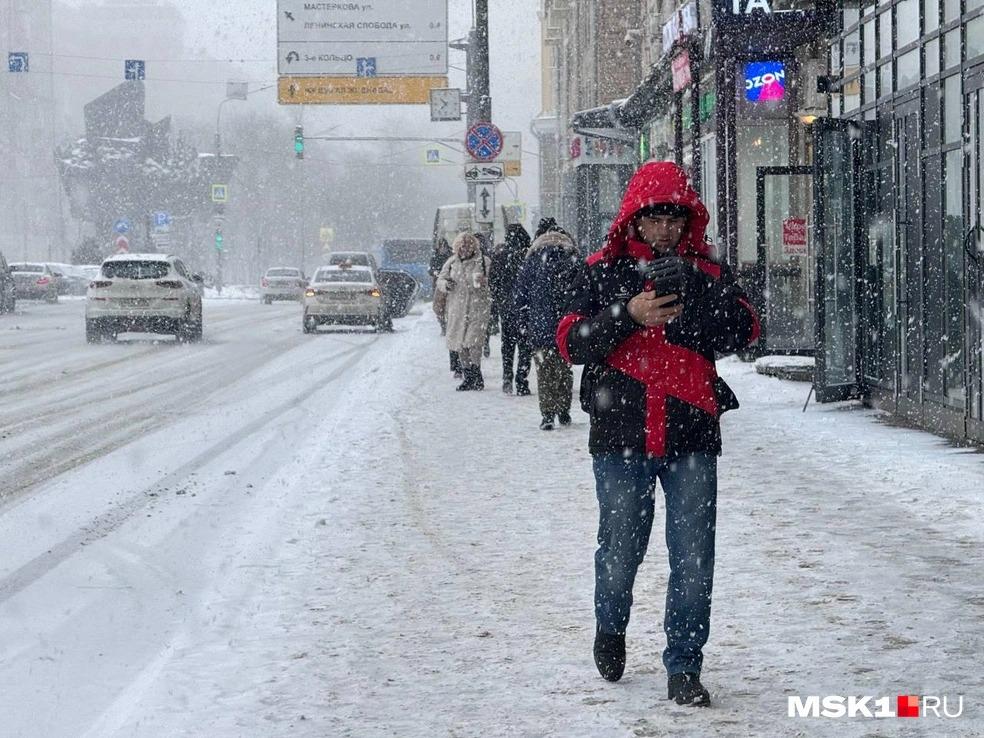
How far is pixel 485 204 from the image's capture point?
2330 centimetres

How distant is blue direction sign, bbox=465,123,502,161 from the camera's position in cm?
2383

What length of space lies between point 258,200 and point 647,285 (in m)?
118

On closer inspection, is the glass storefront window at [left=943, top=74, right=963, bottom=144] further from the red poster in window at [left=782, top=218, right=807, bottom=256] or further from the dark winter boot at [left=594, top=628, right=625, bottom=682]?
the red poster in window at [left=782, top=218, right=807, bottom=256]

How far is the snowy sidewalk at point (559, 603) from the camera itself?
4.96 meters

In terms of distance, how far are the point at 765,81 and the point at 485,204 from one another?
420 centimetres

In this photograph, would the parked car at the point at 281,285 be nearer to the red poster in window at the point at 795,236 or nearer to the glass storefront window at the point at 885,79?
the red poster in window at the point at 795,236

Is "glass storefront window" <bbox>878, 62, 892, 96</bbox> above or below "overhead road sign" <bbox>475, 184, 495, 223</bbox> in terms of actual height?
above

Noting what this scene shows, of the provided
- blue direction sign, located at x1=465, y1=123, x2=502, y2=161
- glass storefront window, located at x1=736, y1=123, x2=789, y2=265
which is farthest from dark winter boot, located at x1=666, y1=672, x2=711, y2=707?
blue direction sign, located at x1=465, y1=123, x2=502, y2=161

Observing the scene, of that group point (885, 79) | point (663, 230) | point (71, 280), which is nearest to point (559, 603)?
point (663, 230)

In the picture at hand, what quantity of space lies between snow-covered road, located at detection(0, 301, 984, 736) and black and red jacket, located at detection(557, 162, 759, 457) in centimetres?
86

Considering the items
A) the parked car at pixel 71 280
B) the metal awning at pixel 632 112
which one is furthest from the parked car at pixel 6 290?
the parked car at pixel 71 280

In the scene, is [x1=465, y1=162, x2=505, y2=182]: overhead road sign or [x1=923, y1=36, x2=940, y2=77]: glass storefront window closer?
[x1=923, y1=36, x2=940, y2=77]: glass storefront window

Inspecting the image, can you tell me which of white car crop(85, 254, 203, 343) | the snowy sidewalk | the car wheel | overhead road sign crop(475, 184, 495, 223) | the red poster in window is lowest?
the snowy sidewalk

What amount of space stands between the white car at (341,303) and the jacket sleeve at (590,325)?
26.6m
